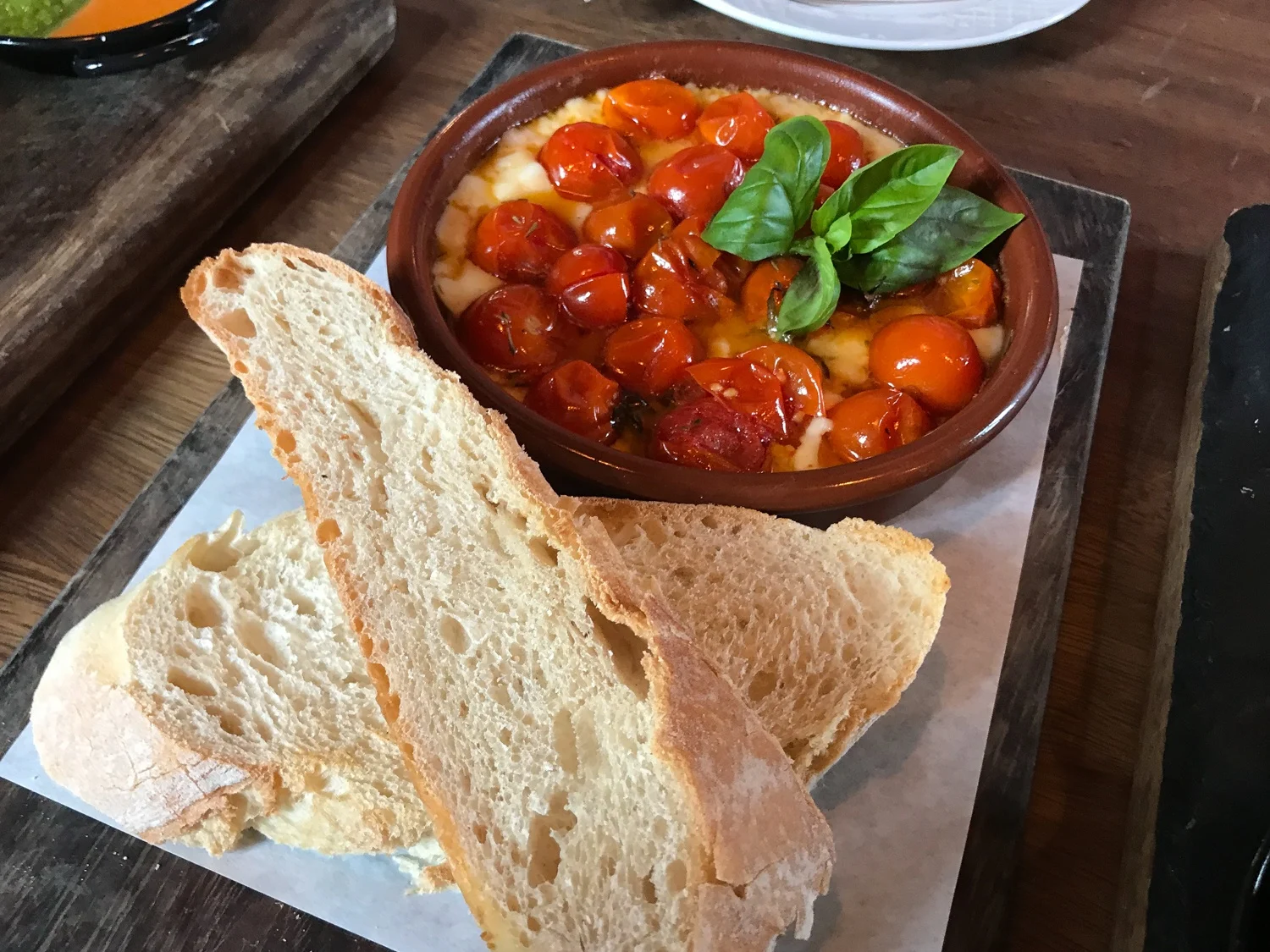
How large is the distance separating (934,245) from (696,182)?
0.48 metres

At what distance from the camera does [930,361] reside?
1696mm

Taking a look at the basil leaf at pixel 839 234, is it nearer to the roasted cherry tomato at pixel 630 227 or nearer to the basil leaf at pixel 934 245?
the basil leaf at pixel 934 245

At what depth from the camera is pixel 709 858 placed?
1.16 m

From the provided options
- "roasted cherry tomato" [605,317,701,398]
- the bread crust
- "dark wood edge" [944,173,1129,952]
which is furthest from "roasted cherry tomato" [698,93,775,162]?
the bread crust

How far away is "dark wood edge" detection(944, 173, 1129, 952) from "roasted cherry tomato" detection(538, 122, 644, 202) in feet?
3.41

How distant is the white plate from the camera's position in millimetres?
2525

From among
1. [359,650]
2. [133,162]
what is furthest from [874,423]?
[133,162]

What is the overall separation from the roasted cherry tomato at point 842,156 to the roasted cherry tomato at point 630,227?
1.30 ft

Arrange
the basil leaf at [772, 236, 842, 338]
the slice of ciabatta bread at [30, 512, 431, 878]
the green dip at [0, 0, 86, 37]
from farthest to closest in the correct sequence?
the green dip at [0, 0, 86, 37]
the basil leaf at [772, 236, 842, 338]
the slice of ciabatta bread at [30, 512, 431, 878]

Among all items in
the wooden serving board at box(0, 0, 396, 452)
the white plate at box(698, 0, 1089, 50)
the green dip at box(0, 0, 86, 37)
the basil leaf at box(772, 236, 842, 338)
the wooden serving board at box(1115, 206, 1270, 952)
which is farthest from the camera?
the white plate at box(698, 0, 1089, 50)

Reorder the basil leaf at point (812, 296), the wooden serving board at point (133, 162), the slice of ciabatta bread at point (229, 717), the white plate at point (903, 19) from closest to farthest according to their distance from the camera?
1. the slice of ciabatta bread at point (229, 717)
2. the basil leaf at point (812, 296)
3. the wooden serving board at point (133, 162)
4. the white plate at point (903, 19)

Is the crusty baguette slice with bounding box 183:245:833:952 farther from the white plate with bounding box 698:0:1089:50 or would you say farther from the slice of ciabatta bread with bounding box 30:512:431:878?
the white plate with bounding box 698:0:1089:50

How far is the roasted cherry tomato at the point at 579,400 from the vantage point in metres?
1.64

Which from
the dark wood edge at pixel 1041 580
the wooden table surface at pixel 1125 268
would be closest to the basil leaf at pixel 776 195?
the dark wood edge at pixel 1041 580
